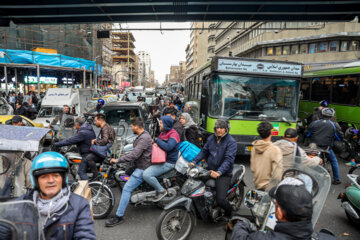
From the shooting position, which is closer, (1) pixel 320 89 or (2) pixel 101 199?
(2) pixel 101 199

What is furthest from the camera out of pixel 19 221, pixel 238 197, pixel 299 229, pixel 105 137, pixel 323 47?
pixel 323 47

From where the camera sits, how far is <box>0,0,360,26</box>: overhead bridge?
6387 mm

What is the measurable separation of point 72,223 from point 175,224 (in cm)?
208

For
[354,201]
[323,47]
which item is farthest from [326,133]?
[323,47]

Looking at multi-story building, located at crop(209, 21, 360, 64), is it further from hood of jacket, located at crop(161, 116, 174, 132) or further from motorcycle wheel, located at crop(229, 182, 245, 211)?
motorcycle wheel, located at crop(229, 182, 245, 211)

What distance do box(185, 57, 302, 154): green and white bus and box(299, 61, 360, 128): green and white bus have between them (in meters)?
3.92

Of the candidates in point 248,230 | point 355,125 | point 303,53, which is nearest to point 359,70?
point 355,125

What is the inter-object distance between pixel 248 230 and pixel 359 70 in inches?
405

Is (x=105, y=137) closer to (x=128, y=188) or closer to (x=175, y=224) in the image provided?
(x=128, y=188)

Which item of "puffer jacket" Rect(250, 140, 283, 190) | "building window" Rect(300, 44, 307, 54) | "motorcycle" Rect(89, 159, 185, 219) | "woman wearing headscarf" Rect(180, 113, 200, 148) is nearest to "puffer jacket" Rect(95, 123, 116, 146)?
"motorcycle" Rect(89, 159, 185, 219)

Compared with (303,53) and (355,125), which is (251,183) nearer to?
(355,125)

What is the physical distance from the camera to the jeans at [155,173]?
4109 mm

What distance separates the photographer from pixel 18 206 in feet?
4.79

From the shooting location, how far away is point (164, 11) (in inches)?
284
